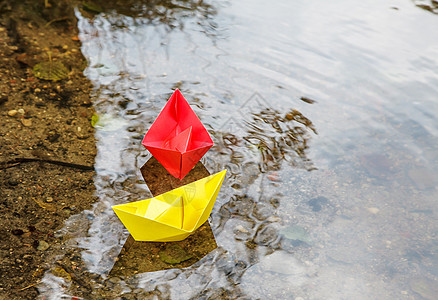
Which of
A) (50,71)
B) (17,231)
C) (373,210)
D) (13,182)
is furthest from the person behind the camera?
(50,71)

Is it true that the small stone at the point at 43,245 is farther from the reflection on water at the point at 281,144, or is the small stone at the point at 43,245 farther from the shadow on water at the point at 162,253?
the shadow on water at the point at 162,253

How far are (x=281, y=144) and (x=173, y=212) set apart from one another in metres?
0.94

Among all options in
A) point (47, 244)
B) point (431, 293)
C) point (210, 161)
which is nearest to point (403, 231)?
point (431, 293)

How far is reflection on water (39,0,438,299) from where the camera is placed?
182 centimetres

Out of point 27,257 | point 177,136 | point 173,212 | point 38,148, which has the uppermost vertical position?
point 177,136

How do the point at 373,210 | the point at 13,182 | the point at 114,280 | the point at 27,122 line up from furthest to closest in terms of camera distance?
the point at 27,122 < the point at 373,210 < the point at 13,182 < the point at 114,280

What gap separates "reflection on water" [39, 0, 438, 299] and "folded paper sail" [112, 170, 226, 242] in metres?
0.15

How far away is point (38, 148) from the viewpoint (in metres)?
2.27

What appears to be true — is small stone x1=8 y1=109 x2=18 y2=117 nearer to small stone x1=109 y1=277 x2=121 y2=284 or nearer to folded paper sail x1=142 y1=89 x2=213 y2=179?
folded paper sail x1=142 y1=89 x2=213 y2=179

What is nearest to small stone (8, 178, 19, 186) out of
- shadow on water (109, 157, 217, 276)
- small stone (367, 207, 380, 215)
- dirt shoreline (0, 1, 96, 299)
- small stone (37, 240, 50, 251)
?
dirt shoreline (0, 1, 96, 299)

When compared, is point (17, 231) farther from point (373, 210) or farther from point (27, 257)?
point (373, 210)

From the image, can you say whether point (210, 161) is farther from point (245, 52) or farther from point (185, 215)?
point (245, 52)

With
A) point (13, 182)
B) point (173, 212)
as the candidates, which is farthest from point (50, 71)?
point (173, 212)

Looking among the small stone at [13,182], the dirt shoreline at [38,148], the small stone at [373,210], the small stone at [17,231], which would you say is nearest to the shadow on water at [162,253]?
the dirt shoreline at [38,148]
